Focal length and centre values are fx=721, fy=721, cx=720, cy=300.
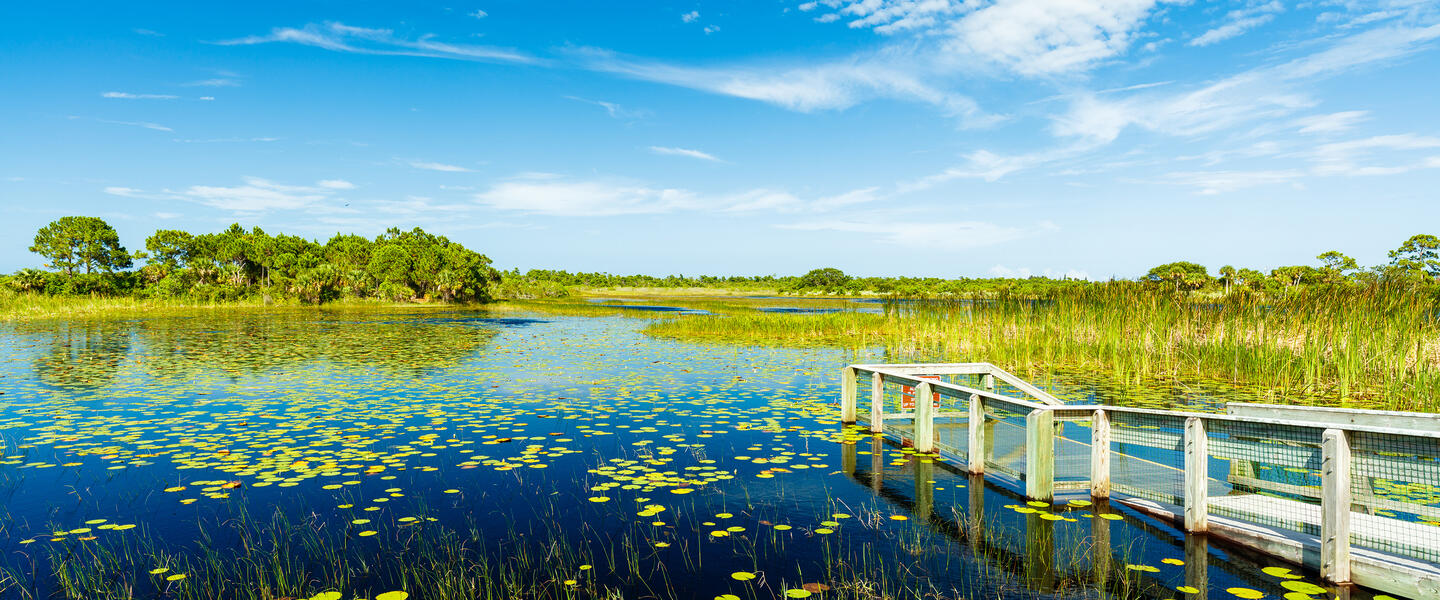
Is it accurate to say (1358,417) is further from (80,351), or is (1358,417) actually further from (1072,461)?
(80,351)

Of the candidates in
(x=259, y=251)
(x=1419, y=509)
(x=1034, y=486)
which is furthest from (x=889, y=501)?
(x=259, y=251)

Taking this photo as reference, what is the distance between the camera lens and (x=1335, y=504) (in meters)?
4.65

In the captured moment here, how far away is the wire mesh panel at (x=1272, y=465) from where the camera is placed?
5.07 meters

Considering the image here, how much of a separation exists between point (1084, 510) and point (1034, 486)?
0.45 meters

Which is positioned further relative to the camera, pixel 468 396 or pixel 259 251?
pixel 259 251

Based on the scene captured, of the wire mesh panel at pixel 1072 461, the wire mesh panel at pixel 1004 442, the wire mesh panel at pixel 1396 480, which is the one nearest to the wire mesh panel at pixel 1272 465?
the wire mesh panel at pixel 1396 480

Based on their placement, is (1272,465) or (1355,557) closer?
(1355,557)

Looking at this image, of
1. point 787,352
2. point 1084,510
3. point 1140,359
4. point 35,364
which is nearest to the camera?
point 1084,510

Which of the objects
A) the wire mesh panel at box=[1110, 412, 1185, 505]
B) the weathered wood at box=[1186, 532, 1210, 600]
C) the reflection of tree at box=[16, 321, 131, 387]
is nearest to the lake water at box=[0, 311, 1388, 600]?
the weathered wood at box=[1186, 532, 1210, 600]

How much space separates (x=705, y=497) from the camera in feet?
22.7

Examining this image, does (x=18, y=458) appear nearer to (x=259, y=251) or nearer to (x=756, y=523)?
(x=756, y=523)

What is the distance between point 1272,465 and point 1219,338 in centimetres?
1196

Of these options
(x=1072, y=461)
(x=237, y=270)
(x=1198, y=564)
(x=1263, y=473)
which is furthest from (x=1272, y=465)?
(x=237, y=270)

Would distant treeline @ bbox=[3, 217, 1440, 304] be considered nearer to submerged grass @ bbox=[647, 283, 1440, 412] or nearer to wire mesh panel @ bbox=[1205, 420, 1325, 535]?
submerged grass @ bbox=[647, 283, 1440, 412]
